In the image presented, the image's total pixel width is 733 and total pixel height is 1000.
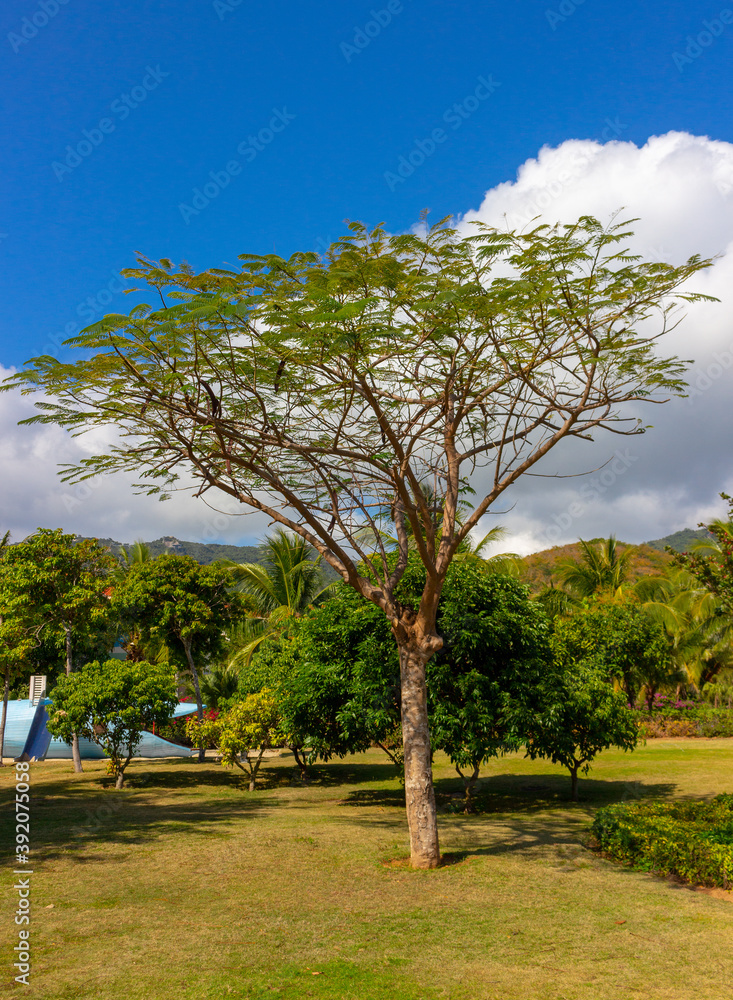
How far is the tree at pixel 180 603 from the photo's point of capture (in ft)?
85.8

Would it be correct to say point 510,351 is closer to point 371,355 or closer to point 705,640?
point 371,355

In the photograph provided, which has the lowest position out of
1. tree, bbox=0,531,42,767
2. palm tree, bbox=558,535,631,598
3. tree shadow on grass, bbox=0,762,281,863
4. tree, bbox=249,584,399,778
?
tree shadow on grass, bbox=0,762,281,863

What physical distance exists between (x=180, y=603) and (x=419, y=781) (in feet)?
60.8

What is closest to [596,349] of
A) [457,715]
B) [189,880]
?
[457,715]

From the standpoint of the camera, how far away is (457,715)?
491 inches

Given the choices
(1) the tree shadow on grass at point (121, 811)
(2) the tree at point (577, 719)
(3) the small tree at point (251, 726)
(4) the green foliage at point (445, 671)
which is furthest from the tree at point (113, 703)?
(2) the tree at point (577, 719)

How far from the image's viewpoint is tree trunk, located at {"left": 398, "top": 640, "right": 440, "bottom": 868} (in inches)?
371

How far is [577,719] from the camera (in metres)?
13.4

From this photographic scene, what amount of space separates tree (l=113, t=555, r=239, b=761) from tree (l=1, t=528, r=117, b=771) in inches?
138

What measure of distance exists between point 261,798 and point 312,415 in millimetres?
10751

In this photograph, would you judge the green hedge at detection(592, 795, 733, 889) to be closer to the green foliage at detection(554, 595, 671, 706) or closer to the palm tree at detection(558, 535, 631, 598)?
the green foliage at detection(554, 595, 671, 706)
